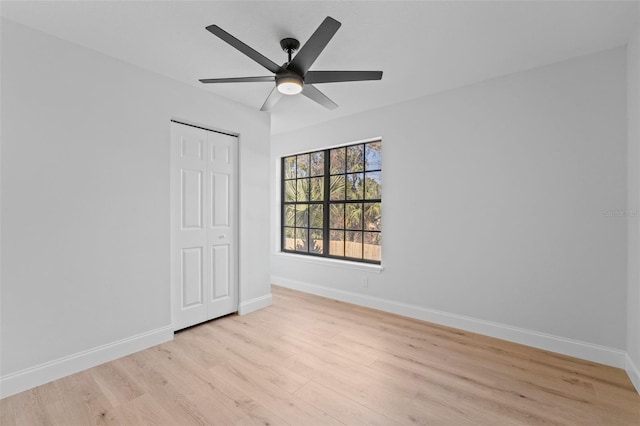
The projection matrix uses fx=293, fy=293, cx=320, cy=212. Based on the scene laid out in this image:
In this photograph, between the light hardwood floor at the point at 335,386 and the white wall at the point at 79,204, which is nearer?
the light hardwood floor at the point at 335,386

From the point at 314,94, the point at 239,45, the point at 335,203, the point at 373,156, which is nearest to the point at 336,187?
the point at 335,203

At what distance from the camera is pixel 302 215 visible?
4945 millimetres

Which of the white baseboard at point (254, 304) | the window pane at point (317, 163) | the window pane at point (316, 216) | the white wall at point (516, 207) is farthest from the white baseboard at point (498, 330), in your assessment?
the window pane at point (317, 163)

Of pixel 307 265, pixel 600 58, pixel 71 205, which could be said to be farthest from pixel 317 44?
pixel 307 265

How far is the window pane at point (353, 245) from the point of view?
4.20 m

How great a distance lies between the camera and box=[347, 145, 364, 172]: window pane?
13.7 ft

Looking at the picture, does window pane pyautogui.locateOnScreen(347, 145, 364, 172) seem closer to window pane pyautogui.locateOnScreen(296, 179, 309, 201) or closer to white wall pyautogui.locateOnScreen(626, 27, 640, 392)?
window pane pyautogui.locateOnScreen(296, 179, 309, 201)

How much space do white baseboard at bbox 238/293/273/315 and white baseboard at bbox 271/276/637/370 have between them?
0.90 m

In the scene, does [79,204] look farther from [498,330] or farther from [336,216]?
[498,330]

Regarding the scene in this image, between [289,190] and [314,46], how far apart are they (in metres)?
3.44

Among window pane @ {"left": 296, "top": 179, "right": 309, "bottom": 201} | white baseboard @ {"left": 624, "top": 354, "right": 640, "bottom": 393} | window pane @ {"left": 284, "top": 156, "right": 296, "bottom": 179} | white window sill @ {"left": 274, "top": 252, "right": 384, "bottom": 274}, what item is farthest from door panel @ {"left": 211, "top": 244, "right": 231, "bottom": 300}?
white baseboard @ {"left": 624, "top": 354, "right": 640, "bottom": 393}

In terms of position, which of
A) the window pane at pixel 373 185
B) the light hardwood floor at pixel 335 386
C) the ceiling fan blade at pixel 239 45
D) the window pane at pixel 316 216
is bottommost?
the light hardwood floor at pixel 335 386

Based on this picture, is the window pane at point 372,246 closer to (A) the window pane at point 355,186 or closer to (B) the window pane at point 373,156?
(A) the window pane at point 355,186

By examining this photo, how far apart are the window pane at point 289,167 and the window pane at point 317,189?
1.48 ft
